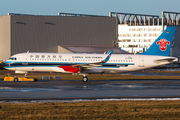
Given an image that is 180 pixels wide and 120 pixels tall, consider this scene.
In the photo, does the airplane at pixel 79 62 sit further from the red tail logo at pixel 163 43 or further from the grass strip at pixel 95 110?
the grass strip at pixel 95 110

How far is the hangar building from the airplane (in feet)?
177

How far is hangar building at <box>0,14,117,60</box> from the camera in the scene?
99562 mm

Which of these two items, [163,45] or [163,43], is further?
[163,43]

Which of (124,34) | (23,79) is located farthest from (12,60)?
(124,34)

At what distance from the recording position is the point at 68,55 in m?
47.5

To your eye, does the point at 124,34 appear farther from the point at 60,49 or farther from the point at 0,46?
the point at 0,46

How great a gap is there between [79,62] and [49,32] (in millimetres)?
58624

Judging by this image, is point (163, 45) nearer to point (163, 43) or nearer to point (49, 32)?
point (163, 43)

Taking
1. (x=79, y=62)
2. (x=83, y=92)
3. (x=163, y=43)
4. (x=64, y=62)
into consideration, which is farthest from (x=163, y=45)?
(x=83, y=92)

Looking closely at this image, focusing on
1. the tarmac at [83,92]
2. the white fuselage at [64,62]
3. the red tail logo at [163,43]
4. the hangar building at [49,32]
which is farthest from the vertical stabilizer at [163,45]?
the hangar building at [49,32]

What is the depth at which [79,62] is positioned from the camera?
47.2m

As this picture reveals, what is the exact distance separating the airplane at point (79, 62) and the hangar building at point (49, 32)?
2122 inches

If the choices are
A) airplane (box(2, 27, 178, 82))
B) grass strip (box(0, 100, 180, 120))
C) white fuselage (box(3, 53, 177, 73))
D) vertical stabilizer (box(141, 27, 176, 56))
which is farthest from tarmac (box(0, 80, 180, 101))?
vertical stabilizer (box(141, 27, 176, 56))

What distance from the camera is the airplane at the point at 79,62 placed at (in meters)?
46.1
